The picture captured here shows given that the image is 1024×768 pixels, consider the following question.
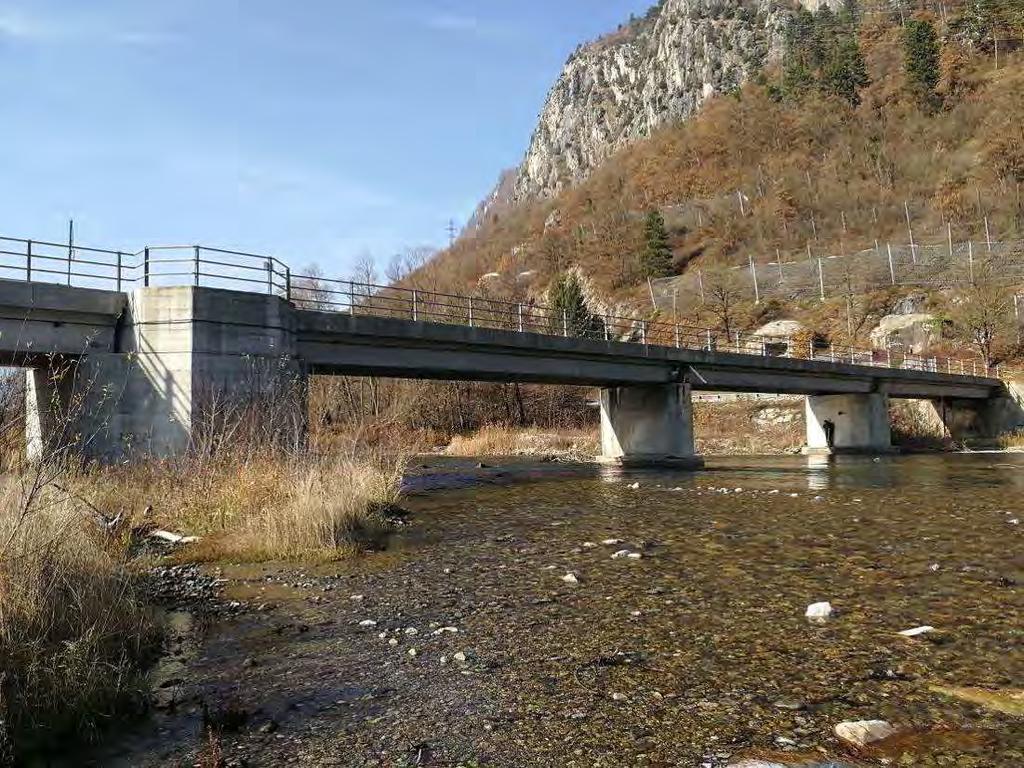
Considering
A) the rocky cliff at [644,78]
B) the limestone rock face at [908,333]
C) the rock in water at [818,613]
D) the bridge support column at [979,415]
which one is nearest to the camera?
the rock in water at [818,613]

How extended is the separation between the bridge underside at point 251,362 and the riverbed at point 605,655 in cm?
298

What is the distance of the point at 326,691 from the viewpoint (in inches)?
176

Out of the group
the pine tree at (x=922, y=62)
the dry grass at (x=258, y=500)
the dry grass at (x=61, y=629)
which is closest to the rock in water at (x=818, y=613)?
the dry grass at (x=61, y=629)

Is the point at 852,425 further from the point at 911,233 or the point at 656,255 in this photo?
the point at 911,233

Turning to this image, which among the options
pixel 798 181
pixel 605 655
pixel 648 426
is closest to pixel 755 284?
pixel 798 181

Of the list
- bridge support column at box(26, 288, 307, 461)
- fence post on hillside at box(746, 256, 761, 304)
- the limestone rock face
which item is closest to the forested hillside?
fence post on hillside at box(746, 256, 761, 304)

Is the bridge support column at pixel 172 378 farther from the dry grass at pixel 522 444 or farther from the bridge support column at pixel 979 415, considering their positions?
the bridge support column at pixel 979 415

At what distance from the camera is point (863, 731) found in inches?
145

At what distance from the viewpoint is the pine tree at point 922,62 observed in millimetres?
104562

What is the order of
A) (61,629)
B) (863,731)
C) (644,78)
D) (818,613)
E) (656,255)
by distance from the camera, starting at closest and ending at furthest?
(863,731) < (61,629) < (818,613) < (656,255) < (644,78)

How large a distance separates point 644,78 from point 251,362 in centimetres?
16989

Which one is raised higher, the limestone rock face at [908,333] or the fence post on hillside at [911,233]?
the fence post on hillside at [911,233]

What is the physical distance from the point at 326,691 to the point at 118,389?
1544 centimetres

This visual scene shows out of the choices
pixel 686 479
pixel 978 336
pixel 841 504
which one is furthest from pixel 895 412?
pixel 841 504
